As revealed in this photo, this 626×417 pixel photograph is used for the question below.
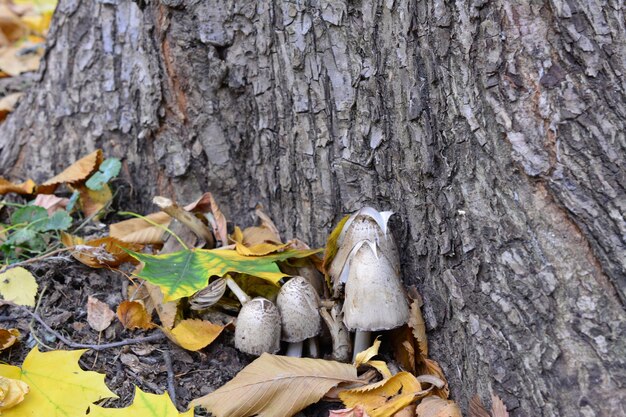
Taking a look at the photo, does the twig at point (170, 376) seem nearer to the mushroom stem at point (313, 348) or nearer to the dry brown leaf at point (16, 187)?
the mushroom stem at point (313, 348)

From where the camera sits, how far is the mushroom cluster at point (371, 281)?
94.7 inches

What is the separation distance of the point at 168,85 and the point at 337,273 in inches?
50.3

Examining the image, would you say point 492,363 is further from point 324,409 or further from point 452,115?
point 452,115

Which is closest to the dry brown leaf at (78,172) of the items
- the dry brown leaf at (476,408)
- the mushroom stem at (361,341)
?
the mushroom stem at (361,341)

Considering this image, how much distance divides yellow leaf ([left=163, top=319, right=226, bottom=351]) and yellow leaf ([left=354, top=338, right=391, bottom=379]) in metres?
0.56

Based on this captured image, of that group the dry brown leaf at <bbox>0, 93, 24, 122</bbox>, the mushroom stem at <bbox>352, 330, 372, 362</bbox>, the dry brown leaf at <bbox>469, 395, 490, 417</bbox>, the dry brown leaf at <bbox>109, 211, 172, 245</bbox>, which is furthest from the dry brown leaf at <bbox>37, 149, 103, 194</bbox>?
the dry brown leaf at <bbox>469, 395, 490, 417</bbox>

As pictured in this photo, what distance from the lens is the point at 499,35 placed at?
221cm

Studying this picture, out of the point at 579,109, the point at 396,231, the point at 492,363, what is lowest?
the point at 492,363

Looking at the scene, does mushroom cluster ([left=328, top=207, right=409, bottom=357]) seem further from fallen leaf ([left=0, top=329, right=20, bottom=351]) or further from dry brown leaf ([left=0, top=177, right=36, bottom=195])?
dry brown leaf ([left=0, top=177, right=36, bottom=195])

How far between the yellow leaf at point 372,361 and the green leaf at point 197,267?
0.43 meters

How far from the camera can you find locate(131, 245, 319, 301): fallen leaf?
2.53m

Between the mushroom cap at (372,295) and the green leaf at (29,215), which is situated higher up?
the green leaf at (29,215)

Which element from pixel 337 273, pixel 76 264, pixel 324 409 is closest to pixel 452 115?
pixel 337 273

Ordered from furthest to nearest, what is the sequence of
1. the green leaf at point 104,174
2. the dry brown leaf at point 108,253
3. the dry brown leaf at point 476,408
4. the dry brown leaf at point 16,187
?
the dry brown leaf at point 16,187
the green leaf at point 104,174
the dry brown leaf at point 108,253
the dry brown leaf at point 476,408
